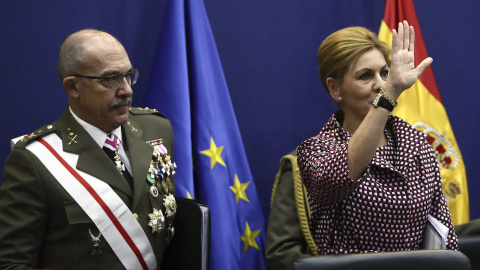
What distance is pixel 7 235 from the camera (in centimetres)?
184

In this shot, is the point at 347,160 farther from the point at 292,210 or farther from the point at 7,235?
the point at 7,235

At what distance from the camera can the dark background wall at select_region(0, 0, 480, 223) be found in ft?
9.36

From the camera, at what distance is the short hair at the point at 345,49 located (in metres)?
2.27

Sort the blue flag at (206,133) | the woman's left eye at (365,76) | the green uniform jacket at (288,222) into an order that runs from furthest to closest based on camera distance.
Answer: the blue flag at (206,133) → the green uniform jacket at (288,222) → the woman's left eye at (365,76)

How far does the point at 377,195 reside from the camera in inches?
83.1

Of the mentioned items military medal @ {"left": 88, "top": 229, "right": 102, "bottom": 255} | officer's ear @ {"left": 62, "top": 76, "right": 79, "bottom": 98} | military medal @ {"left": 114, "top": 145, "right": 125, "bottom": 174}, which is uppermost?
officer's ear @ {"left": 62, "top": 76, "right": 79, "bottom": 98}

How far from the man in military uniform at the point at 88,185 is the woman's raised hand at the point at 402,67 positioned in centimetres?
77

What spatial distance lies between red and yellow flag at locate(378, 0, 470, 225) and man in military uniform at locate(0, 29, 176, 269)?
1428 mm

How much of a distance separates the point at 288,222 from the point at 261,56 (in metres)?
1.03

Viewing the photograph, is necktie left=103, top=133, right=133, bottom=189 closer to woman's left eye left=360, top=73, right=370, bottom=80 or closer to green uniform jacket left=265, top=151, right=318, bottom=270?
green uniform jacket left=265, top=151, right=318, bottom=270

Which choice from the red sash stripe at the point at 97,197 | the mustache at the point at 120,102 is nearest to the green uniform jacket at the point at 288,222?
the red sash stripe at the point at 97,197

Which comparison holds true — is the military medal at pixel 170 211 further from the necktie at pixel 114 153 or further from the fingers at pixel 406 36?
the fingers at pixel 406 36

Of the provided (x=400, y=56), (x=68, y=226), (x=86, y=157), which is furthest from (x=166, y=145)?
(x=400, y=56)

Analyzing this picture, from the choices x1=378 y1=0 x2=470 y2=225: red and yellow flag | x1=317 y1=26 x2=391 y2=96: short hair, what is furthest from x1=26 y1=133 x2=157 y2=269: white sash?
x1=378 y1=0 x2=470 y2=225: red and yellow flag
